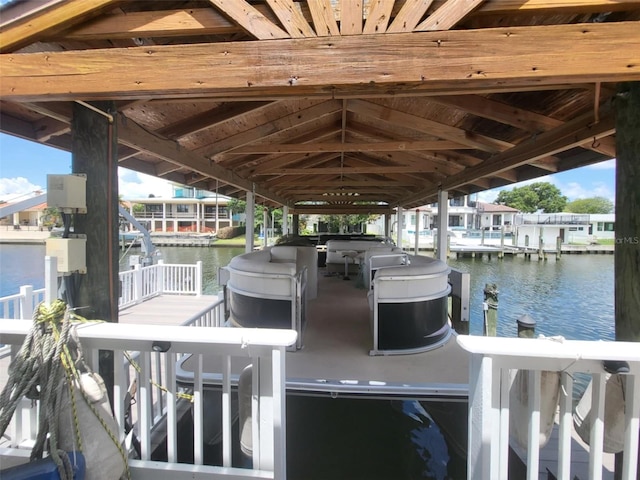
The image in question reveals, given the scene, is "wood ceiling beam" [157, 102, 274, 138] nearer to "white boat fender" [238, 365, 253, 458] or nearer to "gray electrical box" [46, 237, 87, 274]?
"gray electrical box" [46, 237, 87, 274]

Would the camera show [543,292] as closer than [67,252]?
No

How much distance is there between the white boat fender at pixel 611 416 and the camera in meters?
1.42

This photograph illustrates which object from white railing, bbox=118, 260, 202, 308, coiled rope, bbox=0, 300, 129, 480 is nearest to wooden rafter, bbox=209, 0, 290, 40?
coiled rope, bbox=0, 300, 129, 480

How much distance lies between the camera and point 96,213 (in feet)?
6.34

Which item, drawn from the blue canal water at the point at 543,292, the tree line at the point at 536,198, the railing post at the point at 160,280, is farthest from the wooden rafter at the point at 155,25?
the tree line at the point at 536,198

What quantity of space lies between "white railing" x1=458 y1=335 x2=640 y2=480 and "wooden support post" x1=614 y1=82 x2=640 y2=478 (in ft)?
1.51

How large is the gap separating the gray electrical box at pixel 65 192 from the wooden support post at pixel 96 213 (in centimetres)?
8

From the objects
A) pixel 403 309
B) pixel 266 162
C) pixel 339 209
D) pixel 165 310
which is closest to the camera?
pixel 403 309

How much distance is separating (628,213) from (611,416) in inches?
37.5

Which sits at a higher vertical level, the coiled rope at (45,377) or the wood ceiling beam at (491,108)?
the wood ceiling beam at (491,108)

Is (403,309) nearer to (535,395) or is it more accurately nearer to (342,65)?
(535,395)

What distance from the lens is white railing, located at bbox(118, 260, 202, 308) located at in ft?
25.9

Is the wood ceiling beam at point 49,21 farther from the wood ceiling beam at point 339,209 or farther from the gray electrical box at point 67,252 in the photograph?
the wood ceiling beam at point 339,209

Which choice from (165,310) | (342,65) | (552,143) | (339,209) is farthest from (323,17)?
(339,209)
